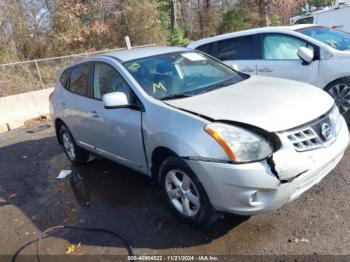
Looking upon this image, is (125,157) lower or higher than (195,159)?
lower

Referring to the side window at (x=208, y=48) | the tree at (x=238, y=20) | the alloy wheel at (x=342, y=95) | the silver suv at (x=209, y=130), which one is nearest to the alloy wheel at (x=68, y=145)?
the silver suv at (x=209, y=130)

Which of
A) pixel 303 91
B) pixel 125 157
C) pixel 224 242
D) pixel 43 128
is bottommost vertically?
pixel 43 128

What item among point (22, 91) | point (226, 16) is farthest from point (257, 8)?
point (22, 91)

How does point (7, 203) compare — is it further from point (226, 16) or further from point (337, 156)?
point (226, 16)

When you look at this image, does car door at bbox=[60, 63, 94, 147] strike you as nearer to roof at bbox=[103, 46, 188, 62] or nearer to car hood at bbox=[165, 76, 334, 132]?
roof at bbox=[103, 46, 188, 62]

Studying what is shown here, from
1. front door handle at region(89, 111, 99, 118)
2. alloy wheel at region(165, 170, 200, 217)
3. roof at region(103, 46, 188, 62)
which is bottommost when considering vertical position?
alloy wheel at region(165, 170, 200, 217)

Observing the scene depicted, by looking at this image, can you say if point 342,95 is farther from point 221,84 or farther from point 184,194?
point 184,194

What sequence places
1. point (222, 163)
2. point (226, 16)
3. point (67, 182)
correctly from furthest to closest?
1. point (226, 16)
2. point (67, 182)
3. point (222, 163)

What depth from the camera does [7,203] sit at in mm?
5285

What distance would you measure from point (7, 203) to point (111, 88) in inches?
85.5

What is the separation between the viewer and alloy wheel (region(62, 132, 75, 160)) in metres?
6.18

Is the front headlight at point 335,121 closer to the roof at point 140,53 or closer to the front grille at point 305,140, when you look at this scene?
the front grille at point 305,140

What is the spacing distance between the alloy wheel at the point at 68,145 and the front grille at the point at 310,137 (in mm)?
3818

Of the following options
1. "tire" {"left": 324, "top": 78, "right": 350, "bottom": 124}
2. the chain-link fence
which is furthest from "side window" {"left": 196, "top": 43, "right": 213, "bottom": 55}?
the chain-link fence
